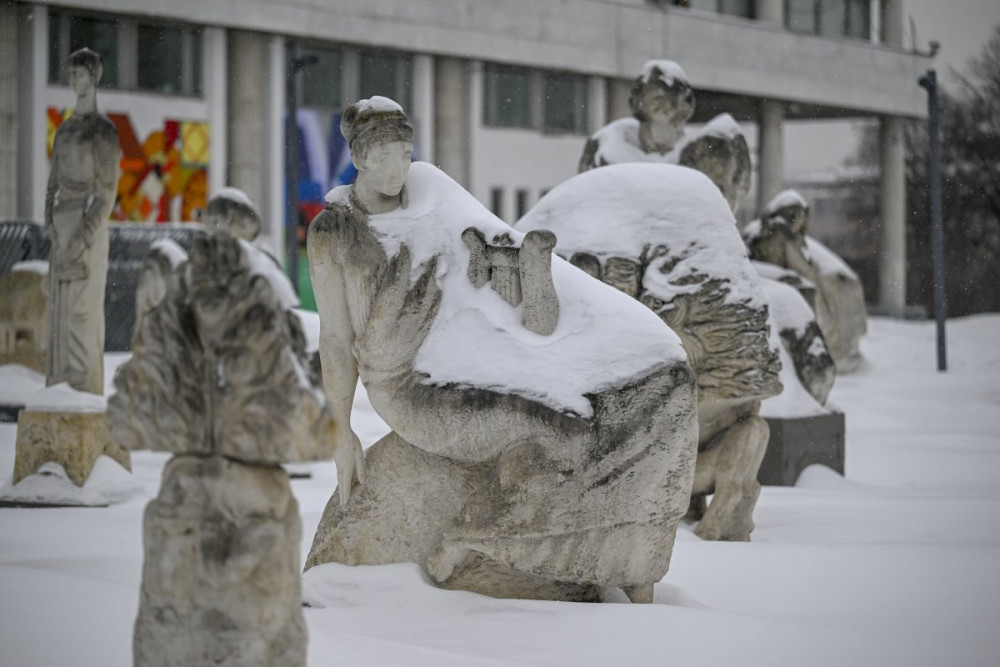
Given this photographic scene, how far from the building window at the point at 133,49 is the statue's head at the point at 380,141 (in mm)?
17529

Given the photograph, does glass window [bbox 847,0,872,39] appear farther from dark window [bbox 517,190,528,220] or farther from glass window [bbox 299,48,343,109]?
glass window [bbox 299,48,343,109]

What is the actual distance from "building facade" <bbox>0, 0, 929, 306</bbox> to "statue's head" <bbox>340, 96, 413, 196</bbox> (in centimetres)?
1726

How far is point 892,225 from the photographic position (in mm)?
32375

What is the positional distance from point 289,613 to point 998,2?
27294 millimetres

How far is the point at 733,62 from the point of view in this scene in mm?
29203

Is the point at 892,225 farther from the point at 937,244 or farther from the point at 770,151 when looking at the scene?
the point at 937,244

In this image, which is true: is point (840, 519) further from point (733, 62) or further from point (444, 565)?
point (733, 62)

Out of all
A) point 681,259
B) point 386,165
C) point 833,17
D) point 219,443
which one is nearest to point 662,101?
point 681,259

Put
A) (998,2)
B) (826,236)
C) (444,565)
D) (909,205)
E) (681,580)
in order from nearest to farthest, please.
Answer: (444,565) → (681,580) → (998,2) → (909,205) → (826,236)

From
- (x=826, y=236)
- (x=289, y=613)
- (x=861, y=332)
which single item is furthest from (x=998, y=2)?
(x=289, y=613)

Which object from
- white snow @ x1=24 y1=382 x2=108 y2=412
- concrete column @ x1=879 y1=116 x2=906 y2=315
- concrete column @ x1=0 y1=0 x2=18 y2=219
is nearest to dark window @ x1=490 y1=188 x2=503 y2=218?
concrete column @ x1=0 y1=0 x2=18 y2=219

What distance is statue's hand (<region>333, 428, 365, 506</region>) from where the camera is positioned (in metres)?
4.79

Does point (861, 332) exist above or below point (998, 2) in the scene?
below

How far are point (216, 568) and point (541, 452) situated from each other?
1761 mm
